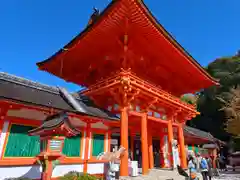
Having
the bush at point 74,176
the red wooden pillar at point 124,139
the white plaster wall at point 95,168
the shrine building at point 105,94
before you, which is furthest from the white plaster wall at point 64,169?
the red wooden pillar at point 124,139

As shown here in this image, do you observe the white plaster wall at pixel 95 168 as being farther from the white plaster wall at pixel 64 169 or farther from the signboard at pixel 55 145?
the signboard at pixel 55 145

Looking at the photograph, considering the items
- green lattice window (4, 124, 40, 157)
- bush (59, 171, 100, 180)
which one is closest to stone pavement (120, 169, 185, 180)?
bush (59, 171, 100, 180)

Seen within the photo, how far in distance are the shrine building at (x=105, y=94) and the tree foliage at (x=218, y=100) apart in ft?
72.1

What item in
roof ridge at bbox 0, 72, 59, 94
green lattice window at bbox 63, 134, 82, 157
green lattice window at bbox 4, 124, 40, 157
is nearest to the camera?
green lattice window at bbox 4, 124, 40, 157

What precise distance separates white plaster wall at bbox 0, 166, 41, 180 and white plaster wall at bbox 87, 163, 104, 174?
107 inches

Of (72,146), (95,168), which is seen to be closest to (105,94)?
(72,146)

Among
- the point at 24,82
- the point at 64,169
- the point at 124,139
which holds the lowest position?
the point at 64,169

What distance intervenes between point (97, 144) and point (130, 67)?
536cm

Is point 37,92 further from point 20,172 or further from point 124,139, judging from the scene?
point 124,139

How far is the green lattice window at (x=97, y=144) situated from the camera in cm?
1048

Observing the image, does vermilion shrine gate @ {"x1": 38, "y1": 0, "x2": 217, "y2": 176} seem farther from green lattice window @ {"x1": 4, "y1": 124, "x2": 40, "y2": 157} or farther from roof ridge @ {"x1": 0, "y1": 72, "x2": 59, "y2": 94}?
green lattice window @ {"x1": 4, "y1": 124, "x2": 40, "y2": 157}

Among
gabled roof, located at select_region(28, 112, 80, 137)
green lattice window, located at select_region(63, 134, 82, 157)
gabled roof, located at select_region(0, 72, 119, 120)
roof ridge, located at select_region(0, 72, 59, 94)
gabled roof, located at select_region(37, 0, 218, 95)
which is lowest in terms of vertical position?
green lattice window, located at select_region(63, 134, 82, 157)

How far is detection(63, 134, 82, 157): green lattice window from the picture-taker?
9180 mm

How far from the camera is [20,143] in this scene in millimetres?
7691
